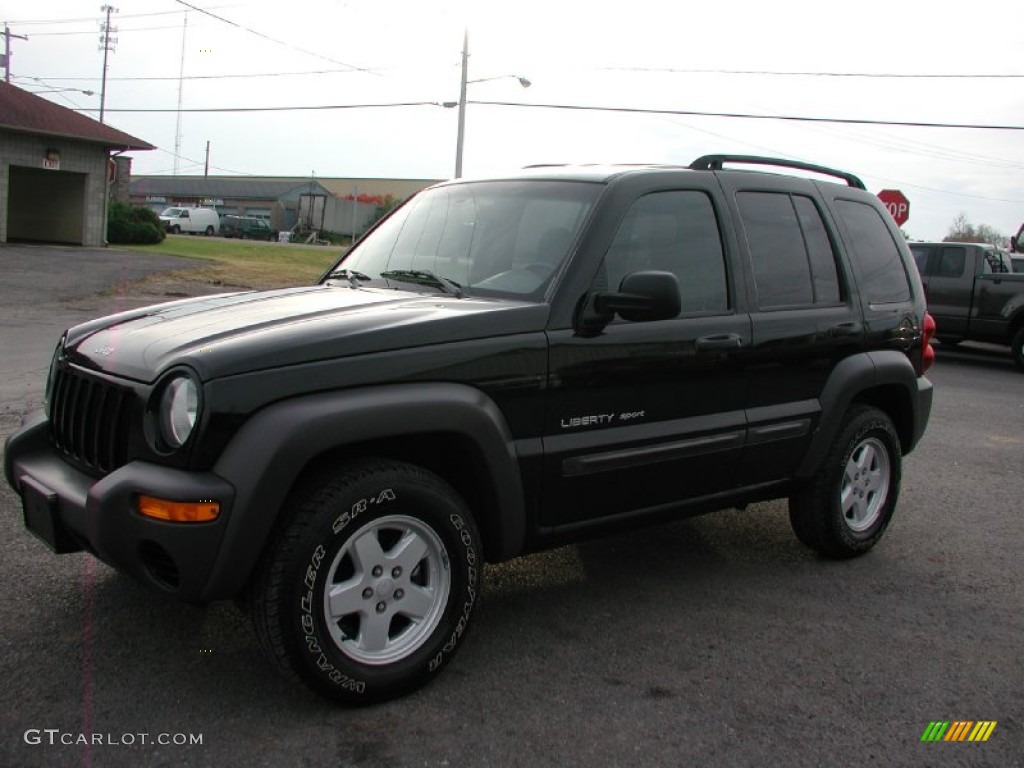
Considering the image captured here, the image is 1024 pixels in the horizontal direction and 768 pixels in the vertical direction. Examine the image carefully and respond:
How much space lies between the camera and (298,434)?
2.87 m

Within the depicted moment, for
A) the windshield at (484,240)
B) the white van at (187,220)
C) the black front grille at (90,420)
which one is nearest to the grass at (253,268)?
the windshield at (484,240)

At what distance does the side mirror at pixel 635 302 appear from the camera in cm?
347

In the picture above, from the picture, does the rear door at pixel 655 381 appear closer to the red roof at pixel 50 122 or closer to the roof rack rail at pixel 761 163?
the roof rack rail at pixel 761 163

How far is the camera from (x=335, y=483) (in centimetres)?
303

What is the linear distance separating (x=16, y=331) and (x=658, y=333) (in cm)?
1169

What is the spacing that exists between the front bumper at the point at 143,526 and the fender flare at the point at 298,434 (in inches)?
1.9

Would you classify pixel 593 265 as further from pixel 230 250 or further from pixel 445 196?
pixel 230 250

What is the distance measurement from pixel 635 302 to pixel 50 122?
2890 cm

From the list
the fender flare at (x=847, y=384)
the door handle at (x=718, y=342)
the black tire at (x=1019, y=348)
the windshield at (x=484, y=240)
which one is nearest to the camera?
the windshield at (x=484, y=240)

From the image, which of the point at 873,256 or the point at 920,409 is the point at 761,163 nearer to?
the point at 873,256

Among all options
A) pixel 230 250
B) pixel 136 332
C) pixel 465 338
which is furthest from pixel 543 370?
pixel 230 250

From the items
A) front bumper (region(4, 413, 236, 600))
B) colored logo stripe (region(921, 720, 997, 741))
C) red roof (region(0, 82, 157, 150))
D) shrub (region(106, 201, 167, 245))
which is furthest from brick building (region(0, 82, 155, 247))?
colored logo stripe (region(921, 720, 997, 741))

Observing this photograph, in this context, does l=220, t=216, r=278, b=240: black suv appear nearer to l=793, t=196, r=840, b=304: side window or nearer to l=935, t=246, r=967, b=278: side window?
l=935, t=246, r=967, b=278: side window

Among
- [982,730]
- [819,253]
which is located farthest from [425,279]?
[982,730]
